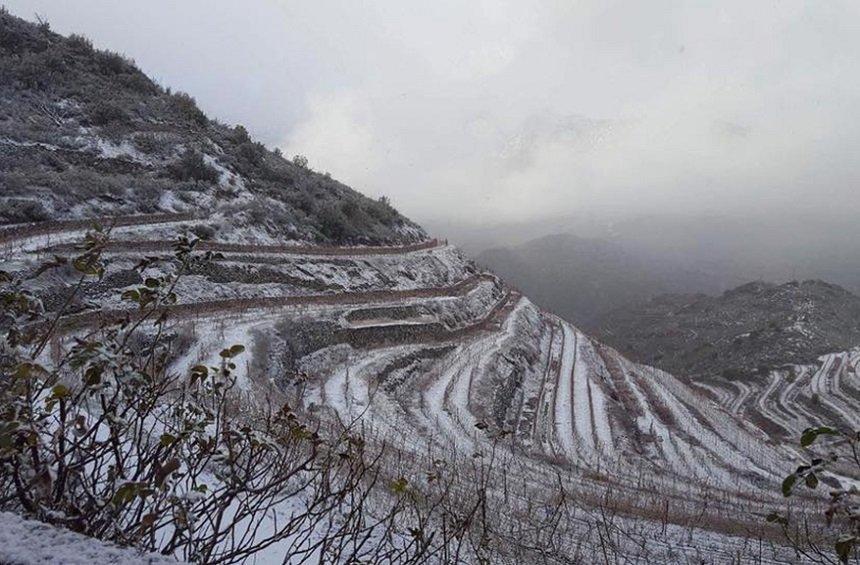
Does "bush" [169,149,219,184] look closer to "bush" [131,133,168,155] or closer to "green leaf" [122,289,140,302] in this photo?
"bush" [131,133,168,155]

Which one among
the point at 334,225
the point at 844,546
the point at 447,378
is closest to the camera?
the point at 844,546

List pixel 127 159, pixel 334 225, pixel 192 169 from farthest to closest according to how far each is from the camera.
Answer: pixel 334 225
pixel 192 169
pixel 127 159

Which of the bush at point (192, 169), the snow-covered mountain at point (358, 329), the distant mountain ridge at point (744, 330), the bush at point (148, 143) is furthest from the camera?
the distant mountain ridge at point (744, 330)

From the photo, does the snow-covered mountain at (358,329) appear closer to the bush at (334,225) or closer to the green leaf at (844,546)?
the bush at (334,225)

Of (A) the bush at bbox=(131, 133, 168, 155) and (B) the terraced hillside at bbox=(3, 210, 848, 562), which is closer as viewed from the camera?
(B) the terraced hillside at bbox=(3, 210, 848, 562)

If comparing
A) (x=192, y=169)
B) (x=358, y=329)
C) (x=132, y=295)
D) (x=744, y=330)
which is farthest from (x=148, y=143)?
(x=744, y=330)

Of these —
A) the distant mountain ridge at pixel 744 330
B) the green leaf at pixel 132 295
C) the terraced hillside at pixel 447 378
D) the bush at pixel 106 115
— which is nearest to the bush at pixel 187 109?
the bush at pixel 106 115

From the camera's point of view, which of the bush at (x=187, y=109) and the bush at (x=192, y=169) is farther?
the bush at (x=187, y=109)

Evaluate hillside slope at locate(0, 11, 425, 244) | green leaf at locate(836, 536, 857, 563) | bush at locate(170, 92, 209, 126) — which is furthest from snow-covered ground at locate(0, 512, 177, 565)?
bush at locate(170, 92, 209, 126)

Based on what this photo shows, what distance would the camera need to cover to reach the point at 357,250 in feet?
99.2

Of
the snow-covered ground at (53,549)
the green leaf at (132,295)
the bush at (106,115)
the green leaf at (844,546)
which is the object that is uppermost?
the bush at (106,115)

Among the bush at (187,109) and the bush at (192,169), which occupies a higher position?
the bush at (187,109)

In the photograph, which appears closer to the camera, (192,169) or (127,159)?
(127,159)

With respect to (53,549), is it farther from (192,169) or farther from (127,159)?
(192,169)
